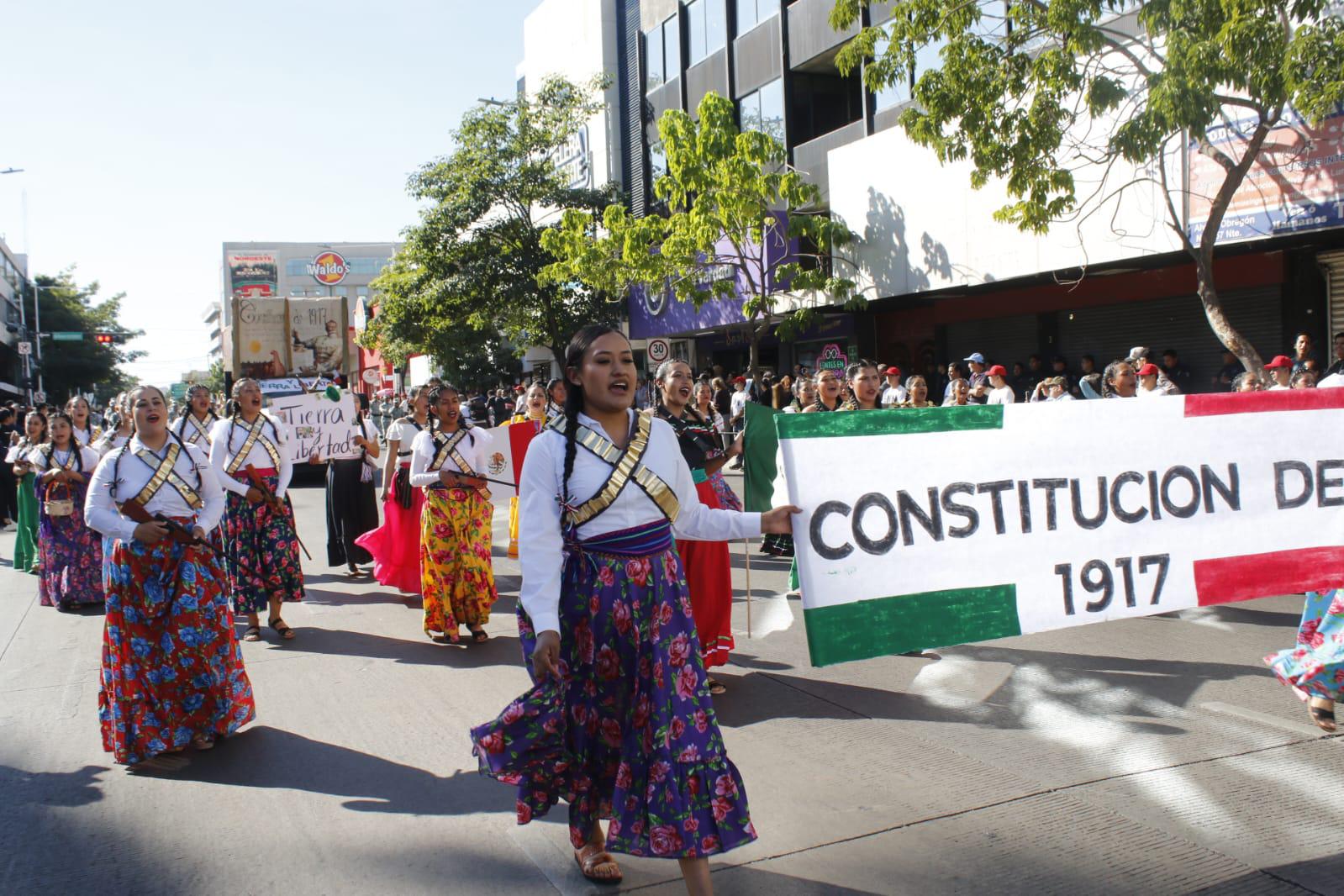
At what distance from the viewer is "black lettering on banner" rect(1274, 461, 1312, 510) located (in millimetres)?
4484

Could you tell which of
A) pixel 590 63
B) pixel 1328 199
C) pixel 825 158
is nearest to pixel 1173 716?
pixel 1328 199

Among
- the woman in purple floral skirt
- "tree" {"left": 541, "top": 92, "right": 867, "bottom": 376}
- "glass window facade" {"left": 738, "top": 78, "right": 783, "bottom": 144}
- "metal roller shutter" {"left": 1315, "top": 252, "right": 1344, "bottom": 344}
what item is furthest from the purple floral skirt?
"glass window facade" {"left": 738, "top": 78, "right": 783, "bottom": 144}

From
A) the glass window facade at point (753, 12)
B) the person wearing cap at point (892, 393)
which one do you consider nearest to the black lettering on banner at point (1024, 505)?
the person wearing cap at point (892, 393)

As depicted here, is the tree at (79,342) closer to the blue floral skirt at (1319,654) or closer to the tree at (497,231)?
the tree at (497,231)

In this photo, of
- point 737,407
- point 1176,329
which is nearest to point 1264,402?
point 1176,329

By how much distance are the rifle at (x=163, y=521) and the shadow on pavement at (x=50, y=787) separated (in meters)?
1.11

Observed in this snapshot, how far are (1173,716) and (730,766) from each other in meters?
2.94

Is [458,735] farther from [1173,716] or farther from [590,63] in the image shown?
[590,63]

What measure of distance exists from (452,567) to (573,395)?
13.7 ft

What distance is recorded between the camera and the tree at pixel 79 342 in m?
61.6

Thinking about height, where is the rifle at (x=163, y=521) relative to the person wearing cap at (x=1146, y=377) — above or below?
below

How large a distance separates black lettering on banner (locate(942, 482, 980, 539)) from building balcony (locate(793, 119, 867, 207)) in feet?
63.0

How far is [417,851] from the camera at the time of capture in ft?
13.1

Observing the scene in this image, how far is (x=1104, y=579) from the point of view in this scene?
4.14 m
